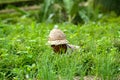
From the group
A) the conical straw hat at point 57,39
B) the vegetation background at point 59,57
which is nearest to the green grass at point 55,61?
the vegetation background at point 59,57

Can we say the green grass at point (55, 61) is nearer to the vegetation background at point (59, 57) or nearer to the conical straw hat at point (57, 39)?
the vegetation background at point (59, 57)

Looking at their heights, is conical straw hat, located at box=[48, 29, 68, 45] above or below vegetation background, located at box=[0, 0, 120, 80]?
above

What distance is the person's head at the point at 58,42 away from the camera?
4.27m

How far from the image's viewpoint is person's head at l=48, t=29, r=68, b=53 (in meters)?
4.27

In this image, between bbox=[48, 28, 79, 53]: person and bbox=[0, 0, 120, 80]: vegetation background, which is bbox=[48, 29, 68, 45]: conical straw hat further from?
bbox=[0, 0, 120, 80]: vegetation background

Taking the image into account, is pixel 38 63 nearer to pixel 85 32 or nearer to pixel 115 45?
pixel 115 45

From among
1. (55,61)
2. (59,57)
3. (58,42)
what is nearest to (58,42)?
(58,42)

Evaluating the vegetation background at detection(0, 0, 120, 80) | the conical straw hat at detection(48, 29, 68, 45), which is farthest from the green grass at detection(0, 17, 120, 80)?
the conical straw hat at detection(48, 29, 68, 45)

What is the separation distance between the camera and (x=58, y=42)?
427cm

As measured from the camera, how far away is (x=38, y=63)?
3914mm

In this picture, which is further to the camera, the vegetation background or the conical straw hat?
the conical straw hat

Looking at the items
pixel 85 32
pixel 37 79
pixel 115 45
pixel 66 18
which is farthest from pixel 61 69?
pixel 66 18

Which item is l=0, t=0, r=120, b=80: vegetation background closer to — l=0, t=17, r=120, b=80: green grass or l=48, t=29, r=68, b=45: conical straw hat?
l=0, t=17, r=120, b=80: green grass

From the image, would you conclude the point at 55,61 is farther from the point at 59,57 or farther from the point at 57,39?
the point at 57,39
